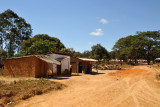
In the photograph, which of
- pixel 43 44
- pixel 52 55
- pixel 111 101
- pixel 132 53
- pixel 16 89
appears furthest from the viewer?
pixel 132 53

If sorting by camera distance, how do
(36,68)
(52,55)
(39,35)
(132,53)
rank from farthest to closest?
(132,53), (39,35), (52,55), (36,68)

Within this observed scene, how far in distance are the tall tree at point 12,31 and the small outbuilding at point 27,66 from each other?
24.4 m

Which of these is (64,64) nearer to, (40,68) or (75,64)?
(75,64)

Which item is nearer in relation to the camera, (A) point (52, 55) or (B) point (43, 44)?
(A) point (52, 55)

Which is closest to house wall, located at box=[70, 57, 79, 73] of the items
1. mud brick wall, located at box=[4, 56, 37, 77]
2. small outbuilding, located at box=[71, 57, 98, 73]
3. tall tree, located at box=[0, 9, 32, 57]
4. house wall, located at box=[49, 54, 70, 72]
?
small outbuilding, located at box=[71, 57, 98, 73]

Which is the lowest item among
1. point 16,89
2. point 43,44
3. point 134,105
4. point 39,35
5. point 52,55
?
point 134,105

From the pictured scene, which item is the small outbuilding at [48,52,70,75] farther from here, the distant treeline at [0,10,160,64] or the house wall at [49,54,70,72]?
the distant treeline at [0,10,160,64]

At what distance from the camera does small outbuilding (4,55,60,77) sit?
15477 millimetres

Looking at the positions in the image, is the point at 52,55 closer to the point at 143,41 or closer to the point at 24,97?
the point at 24,97

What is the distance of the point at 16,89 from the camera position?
8617 millimetres

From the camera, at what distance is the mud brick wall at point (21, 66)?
51.0 feet

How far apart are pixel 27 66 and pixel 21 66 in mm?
896

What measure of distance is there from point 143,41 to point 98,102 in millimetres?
43405

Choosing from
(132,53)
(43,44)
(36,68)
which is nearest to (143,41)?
(132,53)
